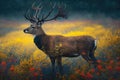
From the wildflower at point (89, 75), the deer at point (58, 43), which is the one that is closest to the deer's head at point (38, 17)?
the deer at point (58, 43)

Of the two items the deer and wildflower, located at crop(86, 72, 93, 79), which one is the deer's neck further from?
wildflower, located at crop(86, 72, 93, 79)

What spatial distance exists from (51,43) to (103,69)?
0.95m

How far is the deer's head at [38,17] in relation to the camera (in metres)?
8.84

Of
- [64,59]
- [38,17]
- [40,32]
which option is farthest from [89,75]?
[38,17]

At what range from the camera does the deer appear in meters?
8.80

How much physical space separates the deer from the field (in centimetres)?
7

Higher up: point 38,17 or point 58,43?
point 38,17

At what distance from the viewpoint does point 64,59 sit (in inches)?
347

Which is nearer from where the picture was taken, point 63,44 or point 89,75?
point 89,75

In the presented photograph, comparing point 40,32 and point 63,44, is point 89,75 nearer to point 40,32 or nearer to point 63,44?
point 63,44

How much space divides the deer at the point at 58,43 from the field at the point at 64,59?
0.07 meters

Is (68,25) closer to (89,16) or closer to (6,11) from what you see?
(89,16)

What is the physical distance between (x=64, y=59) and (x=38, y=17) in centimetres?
82

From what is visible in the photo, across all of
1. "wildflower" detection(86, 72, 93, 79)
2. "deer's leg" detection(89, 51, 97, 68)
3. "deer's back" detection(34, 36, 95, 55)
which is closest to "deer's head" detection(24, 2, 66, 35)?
"deer's back" detection(34, 36, 95, 55)
